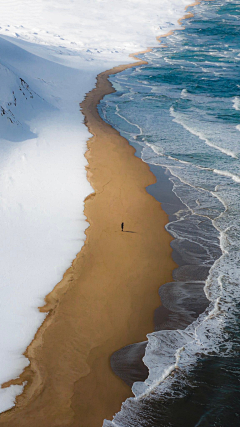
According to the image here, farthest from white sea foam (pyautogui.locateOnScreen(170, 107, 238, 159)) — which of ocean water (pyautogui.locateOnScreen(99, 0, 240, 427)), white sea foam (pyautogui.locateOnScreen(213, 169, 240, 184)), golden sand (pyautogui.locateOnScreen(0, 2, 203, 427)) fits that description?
golden sand (pyautogui.locateOnScreen(0, 2, 203, 427))

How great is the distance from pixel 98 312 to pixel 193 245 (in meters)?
1.86

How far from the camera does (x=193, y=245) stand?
16.2 feet

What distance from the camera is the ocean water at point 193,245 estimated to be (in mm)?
2885

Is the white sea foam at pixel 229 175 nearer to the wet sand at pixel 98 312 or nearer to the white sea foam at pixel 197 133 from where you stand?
the white sea foam at pixel 197 133

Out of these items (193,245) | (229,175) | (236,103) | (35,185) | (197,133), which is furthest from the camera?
(236,103)

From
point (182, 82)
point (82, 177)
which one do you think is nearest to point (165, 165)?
point (82, 177)

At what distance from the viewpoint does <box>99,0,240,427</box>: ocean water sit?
2.88 meters

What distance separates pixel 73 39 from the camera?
23516mm

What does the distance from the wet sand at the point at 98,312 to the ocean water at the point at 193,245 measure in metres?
0.19

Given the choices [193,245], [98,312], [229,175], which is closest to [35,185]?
[193,245]

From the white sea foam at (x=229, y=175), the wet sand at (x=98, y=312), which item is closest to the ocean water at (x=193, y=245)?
the white sea foam at (x=229, y=175)

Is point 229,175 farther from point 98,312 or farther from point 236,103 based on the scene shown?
point 236,103

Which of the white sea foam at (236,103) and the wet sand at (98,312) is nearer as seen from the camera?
the wet sand at (98,312)

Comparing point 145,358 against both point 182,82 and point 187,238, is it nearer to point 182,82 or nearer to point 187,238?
point 187,238
